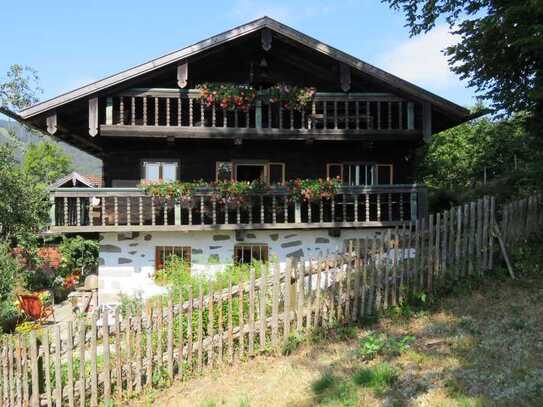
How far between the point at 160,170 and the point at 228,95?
341 cm

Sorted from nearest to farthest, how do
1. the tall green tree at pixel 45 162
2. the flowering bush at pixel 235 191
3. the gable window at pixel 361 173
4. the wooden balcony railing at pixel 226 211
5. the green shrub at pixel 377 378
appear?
the green shrub at pixel 377 378, the wooden balcony railing at pixel 226 211, the flowering bush at pixel 235 191, the gable window at pixel 361 173, the tall green tree at pixel 45 162

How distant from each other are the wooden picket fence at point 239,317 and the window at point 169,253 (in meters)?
4.84

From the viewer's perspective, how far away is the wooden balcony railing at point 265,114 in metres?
13.3

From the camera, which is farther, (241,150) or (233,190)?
(241,150)

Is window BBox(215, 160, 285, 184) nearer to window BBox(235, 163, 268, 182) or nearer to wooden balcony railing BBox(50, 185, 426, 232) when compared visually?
window BBox(235, 163, 268, 182)

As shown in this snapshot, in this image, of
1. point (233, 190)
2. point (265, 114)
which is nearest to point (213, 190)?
point (233, 190)

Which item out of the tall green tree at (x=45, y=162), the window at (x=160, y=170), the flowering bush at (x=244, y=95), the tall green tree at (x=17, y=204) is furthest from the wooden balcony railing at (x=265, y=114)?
the tall green tree at (x=45, y=162)

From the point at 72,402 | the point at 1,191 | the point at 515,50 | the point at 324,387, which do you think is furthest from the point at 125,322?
the point at 1,191

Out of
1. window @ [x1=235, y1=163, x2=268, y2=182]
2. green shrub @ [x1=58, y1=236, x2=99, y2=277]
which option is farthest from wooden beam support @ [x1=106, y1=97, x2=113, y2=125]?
green shrub @ [x1=58, y1=236, x2=99, y2=277]

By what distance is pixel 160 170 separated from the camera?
14898 mm

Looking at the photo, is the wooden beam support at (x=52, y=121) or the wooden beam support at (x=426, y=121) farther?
the wooden beam support at (x=426, y=121)

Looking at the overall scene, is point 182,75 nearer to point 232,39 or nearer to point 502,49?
point 232,39

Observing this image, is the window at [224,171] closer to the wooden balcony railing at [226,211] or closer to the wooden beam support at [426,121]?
the wooden balcony railing at [226,211]

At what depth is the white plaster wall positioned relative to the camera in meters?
13.2
